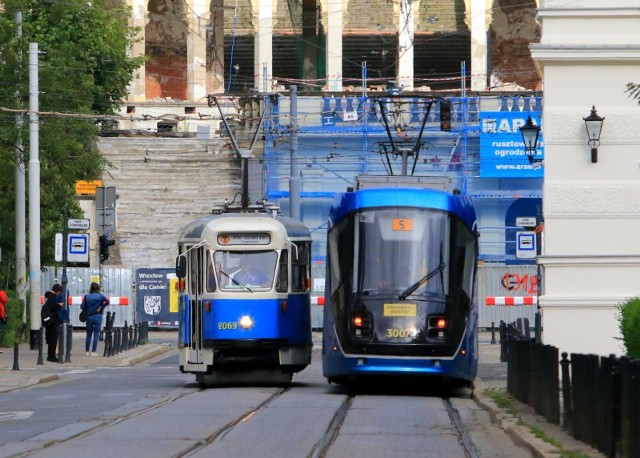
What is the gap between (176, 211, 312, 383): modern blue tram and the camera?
81.9ft

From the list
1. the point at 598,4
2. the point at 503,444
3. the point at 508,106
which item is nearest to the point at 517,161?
the point at 508,106

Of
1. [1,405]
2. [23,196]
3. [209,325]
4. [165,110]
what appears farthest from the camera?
[165,110]

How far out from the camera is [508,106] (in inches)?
2315

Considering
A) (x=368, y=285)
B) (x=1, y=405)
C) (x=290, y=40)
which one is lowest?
(x=1, y=405)

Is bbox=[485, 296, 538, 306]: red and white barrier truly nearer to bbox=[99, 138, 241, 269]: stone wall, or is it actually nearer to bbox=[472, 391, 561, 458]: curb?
bbox=[99, 138, 241, 269]: stone wall

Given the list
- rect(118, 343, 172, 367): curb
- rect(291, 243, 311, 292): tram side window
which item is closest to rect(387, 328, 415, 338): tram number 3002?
rect(291, 243, 311, 292): tram side window

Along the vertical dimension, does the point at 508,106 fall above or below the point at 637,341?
above

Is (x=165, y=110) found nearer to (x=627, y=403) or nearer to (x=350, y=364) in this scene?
(x=350, y=364)

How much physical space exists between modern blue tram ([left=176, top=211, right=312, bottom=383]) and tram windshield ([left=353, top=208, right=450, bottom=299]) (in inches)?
94.7

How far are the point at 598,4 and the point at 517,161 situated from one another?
3176cm

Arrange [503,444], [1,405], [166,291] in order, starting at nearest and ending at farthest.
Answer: [503,444], [1,405], [166,291]

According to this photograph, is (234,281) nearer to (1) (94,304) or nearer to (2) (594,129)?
(2) (594,129)

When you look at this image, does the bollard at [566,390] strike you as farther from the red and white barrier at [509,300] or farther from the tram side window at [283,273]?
the red and white barrier at [509,300]

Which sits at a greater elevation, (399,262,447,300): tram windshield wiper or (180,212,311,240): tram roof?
(180,212,311,240): tram roof
